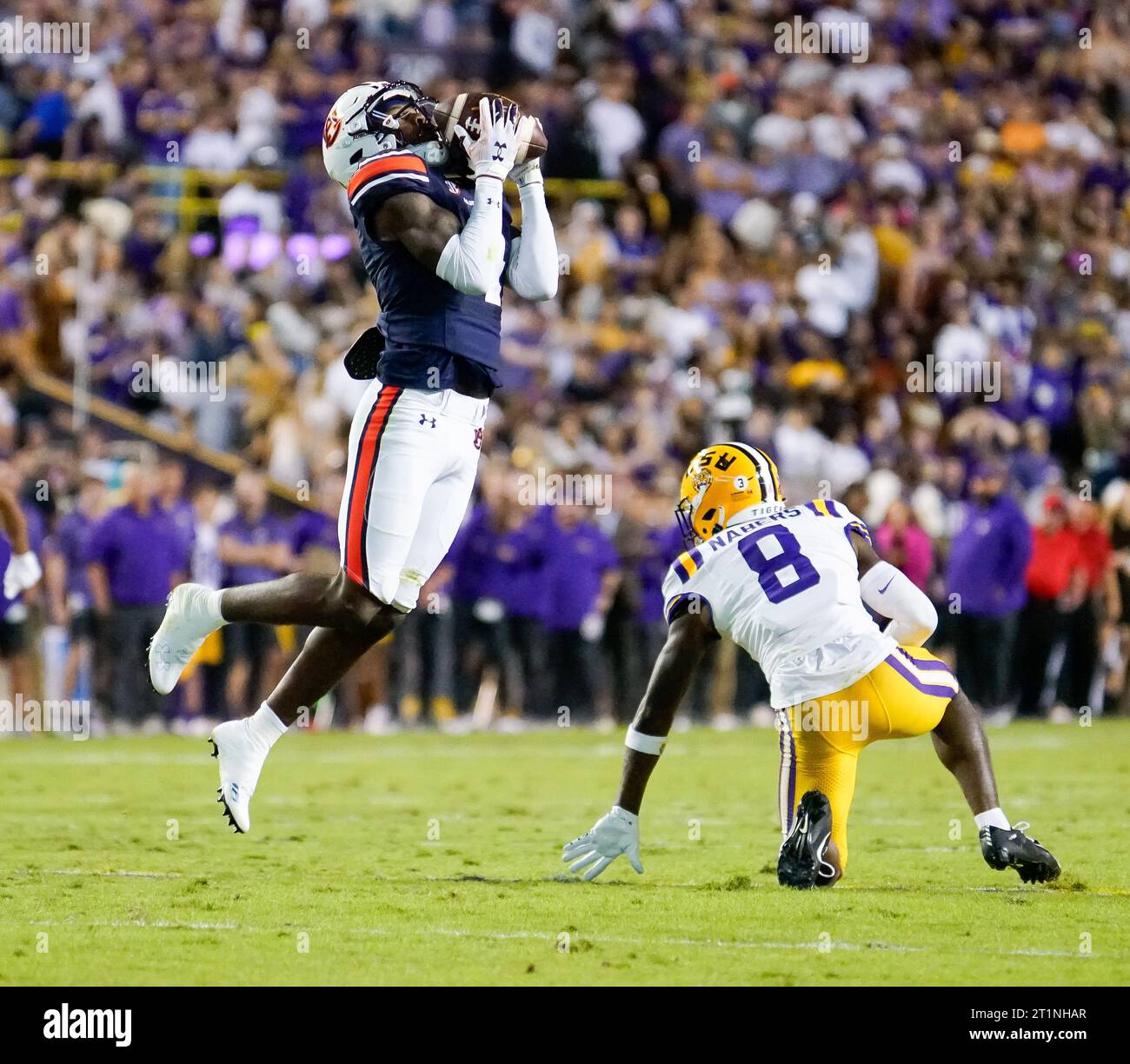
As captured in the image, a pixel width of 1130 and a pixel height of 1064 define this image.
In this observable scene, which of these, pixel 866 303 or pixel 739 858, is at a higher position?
Result: pixel 866 303

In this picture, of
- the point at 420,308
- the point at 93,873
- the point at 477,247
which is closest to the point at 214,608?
the point at 93,873

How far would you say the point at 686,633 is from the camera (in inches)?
259

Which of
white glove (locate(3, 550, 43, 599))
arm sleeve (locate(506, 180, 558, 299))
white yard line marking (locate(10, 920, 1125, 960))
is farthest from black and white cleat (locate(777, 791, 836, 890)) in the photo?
white glove (locate(3, 550, 43, 599))

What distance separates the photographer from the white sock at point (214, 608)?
700 centimetres

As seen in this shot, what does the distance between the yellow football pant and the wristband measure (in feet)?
1.44

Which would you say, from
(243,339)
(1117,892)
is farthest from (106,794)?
(243,339)

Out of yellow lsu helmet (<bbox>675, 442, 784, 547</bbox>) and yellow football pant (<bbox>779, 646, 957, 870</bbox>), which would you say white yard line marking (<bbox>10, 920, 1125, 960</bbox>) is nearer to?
yellow football pant (<bbox>779, 646, 957, 870</bbox>)

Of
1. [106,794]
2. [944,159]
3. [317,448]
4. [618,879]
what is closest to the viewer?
Answer: [618,879]

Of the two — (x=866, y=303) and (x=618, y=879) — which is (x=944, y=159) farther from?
(x=618, y=879)

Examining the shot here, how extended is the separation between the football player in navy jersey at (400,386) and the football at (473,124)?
0.03 meters

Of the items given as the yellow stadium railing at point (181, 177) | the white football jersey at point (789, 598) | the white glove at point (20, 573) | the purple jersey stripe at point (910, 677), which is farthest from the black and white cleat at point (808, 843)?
the yellow stadium railing at point (181, 177)

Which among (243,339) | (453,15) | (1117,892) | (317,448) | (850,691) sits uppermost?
(453,15)

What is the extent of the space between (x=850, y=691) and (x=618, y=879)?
1106 mm

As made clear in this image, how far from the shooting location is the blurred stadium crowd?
1473cm
